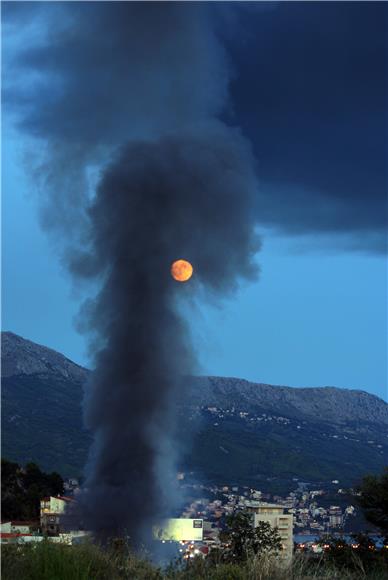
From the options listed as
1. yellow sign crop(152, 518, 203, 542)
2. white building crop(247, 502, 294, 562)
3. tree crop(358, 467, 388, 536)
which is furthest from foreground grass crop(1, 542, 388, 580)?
white building crop(247, 502, 294, 562)

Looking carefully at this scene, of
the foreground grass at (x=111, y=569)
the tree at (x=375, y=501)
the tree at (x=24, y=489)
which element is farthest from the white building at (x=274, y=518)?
the foreground grass at (x=111, y=569)

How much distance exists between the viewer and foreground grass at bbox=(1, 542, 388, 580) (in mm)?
13297

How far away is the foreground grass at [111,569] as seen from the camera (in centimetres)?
1330

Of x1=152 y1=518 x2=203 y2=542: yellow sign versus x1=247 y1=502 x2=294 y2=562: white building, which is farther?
x1=247 y1=502 x2=294 y2=562: white building

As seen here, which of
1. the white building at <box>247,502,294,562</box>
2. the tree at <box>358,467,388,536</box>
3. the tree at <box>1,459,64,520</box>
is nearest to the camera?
the tree at <box>358,467,388,536</box>

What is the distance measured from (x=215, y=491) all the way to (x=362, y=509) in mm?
116288

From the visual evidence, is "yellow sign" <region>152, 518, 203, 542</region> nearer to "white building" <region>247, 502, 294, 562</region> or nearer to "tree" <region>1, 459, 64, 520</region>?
"white building" <region>247, 502, 294, 562</region>

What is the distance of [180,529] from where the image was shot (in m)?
84.3

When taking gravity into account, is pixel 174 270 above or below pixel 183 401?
above

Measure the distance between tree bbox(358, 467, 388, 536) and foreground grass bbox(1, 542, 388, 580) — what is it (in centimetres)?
2740

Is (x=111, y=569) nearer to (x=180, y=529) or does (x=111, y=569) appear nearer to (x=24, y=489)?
(x=180, y=529)

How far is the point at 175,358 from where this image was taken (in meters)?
87.6

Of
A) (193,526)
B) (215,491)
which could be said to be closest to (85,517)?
(193,526)

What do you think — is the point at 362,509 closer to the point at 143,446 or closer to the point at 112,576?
the point at 112,576
